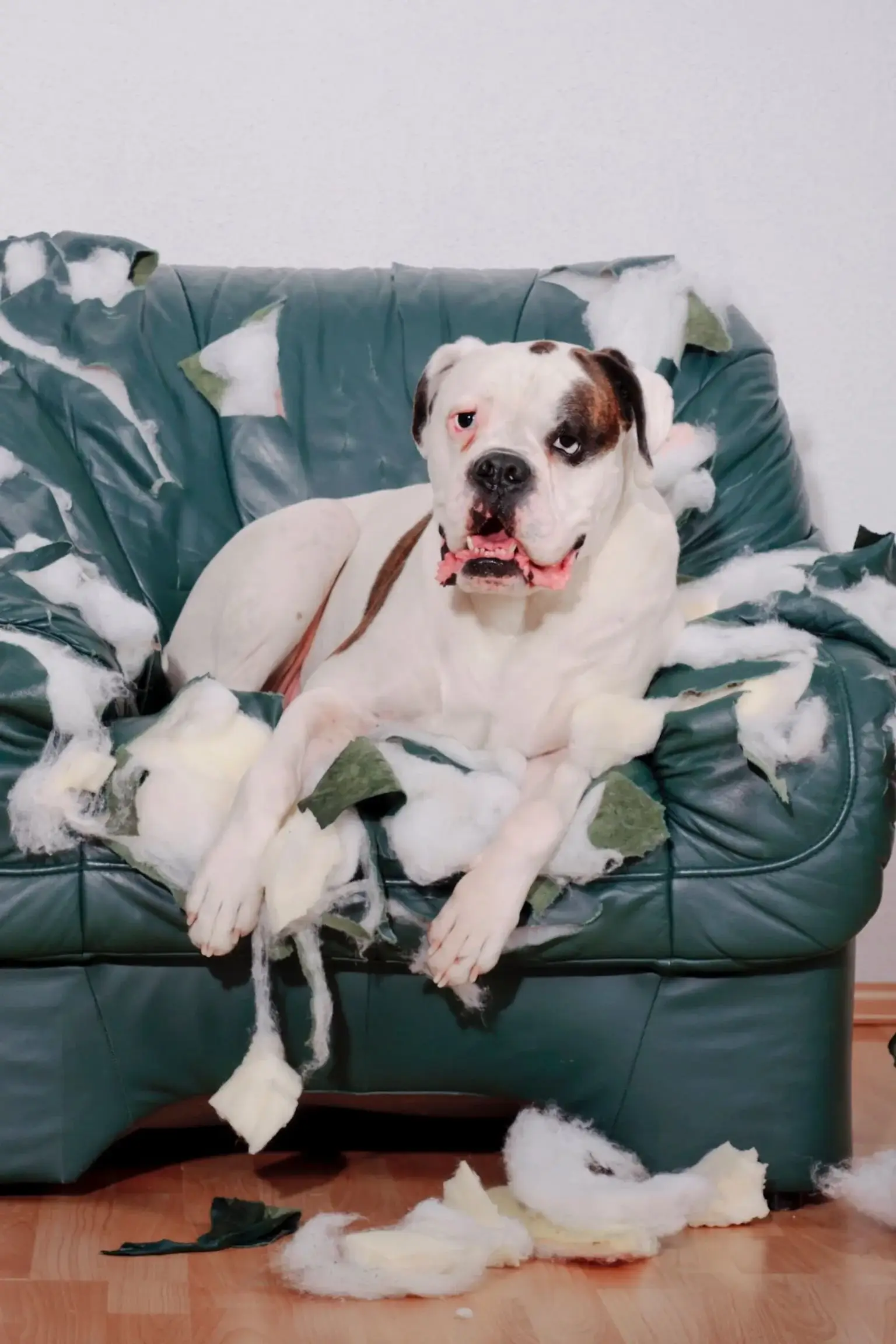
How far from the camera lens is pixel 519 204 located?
121 inches

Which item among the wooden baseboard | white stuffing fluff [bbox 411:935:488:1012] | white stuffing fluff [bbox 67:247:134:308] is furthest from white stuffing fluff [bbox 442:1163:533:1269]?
white stuffing fluff [bbox 67:247:134:308]

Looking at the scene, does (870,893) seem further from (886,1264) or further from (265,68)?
(265,68)

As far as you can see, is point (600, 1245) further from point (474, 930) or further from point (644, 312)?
point (644, 312)

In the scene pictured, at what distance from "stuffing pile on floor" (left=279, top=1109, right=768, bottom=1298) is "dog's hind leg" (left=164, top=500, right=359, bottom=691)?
83 centimetres

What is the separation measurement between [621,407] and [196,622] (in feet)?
2.66

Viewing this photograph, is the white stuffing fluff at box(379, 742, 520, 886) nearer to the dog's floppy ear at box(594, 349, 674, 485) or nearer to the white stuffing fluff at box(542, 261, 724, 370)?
the dog's floppy ear at box(594, 349, 674, 485)

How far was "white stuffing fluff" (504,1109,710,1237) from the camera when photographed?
1851mm

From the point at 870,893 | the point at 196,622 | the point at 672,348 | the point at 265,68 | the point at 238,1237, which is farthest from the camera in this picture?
the point at 265,68

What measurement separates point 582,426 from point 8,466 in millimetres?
1047

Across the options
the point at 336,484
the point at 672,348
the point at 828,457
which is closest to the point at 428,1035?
the point at 336,484

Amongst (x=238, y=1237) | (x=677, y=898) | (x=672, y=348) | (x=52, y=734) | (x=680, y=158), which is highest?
(x=680, y=158)

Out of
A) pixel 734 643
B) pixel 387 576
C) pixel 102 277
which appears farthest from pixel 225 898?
pixel 102 277

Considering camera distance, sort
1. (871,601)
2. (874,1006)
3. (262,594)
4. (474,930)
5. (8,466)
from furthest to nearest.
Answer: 1. (874,1006)
2. (8,466)
3. (262,594)
4. (871,601)
5. (474,930)

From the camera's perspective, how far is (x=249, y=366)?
2.76 metres
